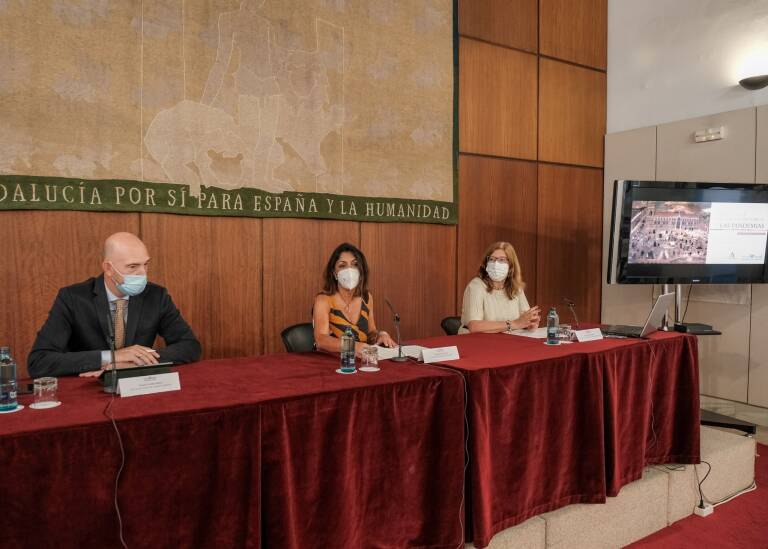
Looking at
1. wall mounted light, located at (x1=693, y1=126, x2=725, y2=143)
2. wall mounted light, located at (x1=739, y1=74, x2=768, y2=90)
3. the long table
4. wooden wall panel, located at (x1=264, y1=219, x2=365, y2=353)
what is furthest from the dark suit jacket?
wall mounted light, located at (x1=739, y1=74, x2=768, y2=90)

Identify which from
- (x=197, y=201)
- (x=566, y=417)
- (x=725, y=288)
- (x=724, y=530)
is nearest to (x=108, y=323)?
(x=197, y=201)

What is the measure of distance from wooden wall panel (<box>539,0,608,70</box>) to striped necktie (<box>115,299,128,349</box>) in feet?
13.6

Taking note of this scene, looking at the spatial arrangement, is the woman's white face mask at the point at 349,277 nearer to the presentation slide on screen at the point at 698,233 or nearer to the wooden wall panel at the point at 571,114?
the presentation slide on screen at the point at 698,233

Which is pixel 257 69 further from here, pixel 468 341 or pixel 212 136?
pixel 468 341

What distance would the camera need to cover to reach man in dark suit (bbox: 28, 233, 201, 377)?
75.8 inches

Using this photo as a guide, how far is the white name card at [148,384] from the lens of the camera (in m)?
1.61

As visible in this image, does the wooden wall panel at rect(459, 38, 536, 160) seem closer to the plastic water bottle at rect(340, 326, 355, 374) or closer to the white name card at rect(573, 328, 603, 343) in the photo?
the white name card at rect(573, 328, 603, 343)

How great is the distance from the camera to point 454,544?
1867 mm

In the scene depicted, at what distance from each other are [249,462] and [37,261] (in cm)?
209

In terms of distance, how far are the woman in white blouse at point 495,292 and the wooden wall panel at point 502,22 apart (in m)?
2.15

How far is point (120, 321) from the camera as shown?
219cm

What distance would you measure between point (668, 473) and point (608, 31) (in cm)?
427

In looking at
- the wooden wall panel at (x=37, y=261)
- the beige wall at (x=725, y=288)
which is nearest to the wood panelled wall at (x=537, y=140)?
the beige wall at (x=725, y=288)

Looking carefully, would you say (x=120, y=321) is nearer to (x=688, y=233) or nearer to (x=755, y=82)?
(x=688, y=233)
